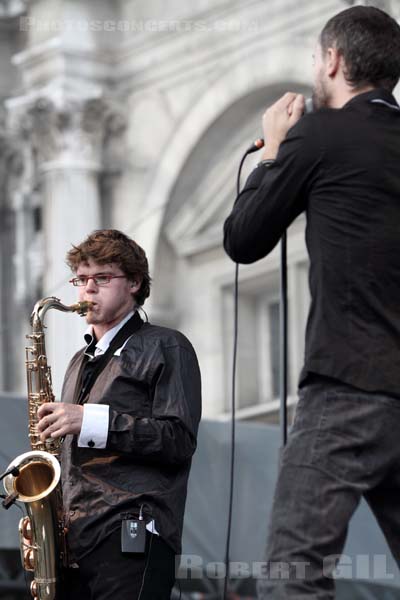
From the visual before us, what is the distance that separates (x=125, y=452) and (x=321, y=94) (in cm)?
143

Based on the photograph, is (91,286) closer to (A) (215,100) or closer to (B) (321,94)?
(B) (321,94)

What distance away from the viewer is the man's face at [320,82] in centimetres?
430

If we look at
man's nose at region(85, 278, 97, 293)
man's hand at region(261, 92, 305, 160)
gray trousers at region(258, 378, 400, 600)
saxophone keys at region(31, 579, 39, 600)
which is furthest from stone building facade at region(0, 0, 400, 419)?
gray trousers at region(258, 378, 400, 600)

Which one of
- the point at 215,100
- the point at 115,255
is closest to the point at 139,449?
the point at 115,255

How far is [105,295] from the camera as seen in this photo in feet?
17.7

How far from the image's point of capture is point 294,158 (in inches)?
163

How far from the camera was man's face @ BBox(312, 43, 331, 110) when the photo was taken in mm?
4297

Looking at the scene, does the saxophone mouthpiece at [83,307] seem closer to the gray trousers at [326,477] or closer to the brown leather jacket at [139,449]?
the brown leather jacket at [139,449]

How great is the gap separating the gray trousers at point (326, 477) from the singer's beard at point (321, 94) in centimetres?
80

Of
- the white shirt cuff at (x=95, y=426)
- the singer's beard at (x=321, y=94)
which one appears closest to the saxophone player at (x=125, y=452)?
the white shirt cuff at (x=95, y=426)

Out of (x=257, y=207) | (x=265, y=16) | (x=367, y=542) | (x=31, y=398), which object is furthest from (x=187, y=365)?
(x=265, y=16)

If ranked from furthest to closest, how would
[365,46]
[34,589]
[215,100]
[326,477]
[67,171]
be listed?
[67,171]
[215,100]
[34,589]
[365,46]
[326,477]

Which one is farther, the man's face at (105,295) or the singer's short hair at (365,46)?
the man's face at (105,295)

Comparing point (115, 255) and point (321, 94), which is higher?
point (321, 94)
